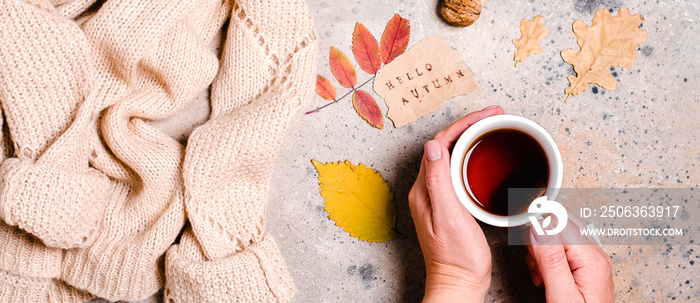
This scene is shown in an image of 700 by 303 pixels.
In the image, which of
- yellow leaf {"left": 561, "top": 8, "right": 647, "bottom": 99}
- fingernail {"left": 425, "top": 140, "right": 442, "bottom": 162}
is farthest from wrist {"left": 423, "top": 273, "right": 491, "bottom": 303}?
yellow leaf {"left": 561, "top": 8, "right": 647, "bottom": 99}

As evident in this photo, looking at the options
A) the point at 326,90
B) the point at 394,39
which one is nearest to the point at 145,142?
the point at 326,90

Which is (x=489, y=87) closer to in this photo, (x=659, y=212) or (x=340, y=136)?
(x=340, y=136)

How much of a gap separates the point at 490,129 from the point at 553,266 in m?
0.28

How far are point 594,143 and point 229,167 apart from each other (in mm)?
725

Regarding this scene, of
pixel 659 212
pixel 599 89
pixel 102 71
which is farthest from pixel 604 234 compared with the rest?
pixel 102 71

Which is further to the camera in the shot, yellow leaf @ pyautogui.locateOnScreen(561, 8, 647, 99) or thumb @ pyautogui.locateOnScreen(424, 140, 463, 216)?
yellow leaf @ pyautogui.locateOnScreen(561, 8, 647, 99)

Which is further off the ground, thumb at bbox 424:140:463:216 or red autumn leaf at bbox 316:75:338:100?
red autumn leaf at bbox 316:75:338:100

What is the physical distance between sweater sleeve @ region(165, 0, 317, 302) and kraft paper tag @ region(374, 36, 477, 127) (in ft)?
0.52

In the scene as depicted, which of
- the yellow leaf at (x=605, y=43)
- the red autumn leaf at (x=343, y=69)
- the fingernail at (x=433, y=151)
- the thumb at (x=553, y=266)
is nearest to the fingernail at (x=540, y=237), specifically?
the thumb at (x=553, y=266)

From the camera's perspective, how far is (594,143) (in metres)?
0.87

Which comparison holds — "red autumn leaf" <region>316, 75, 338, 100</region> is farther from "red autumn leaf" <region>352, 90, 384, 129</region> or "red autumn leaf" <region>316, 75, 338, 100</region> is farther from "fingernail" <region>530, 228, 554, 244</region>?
"fingernail" <region>530, 228, 554, 244</region>

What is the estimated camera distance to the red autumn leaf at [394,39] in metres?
0.84

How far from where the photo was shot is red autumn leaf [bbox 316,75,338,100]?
85 centimetres

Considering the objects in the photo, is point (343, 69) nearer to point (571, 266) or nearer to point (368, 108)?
point (368, 108)
